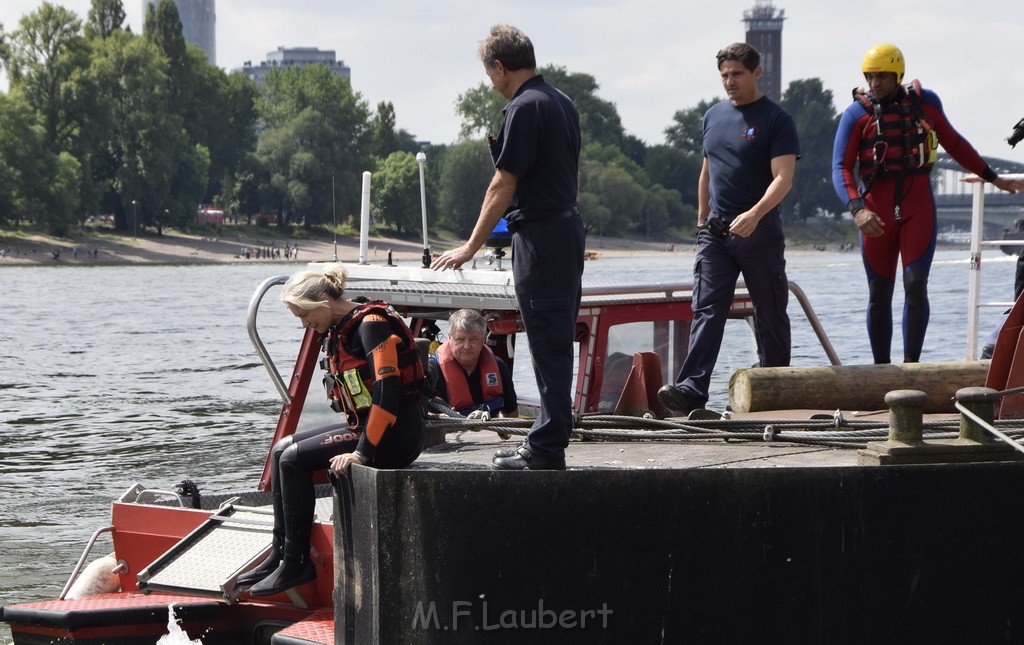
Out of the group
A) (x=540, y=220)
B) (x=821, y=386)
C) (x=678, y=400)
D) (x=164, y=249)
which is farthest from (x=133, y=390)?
(x=164, y=249)

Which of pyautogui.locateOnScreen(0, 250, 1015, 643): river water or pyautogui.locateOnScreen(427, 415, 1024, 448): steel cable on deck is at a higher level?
pyautogui.locateOnScreen(427, 415, 1024, 448): steel cable on deck

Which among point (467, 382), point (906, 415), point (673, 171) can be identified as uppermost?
point (673, 171)

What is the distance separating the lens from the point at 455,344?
331 inches

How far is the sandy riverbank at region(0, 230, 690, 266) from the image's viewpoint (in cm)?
9169

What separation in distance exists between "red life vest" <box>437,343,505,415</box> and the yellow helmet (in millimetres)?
2553

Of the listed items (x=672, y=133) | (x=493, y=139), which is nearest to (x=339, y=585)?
(x=493, y=139)

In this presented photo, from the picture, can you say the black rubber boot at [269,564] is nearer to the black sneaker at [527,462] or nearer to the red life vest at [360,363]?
the red life vest at [360,363]

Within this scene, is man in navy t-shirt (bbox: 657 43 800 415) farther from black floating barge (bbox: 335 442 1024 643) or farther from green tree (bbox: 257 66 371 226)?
green tree (bbox: 257 66 371 226)

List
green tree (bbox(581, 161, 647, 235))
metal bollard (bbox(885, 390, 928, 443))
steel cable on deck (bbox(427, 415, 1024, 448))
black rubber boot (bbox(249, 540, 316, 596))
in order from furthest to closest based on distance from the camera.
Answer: green tree (bbox(581, 161, 647, 235)) → black rubber boot (bbox(249, 540, 316, 596)) → steel cable on deck (bbox(427, 415, 1024, 448)) → metal bollard (bbox(885, 390, 928, 443))

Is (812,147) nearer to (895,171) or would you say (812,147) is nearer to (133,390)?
(133,390)

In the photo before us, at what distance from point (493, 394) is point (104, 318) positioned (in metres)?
43.4

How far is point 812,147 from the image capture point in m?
173

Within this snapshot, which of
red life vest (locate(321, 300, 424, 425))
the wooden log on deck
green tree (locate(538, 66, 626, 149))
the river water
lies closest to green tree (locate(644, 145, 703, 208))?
green tree (locate(538, 66, 626, 149))

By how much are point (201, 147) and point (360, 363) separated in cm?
11477
